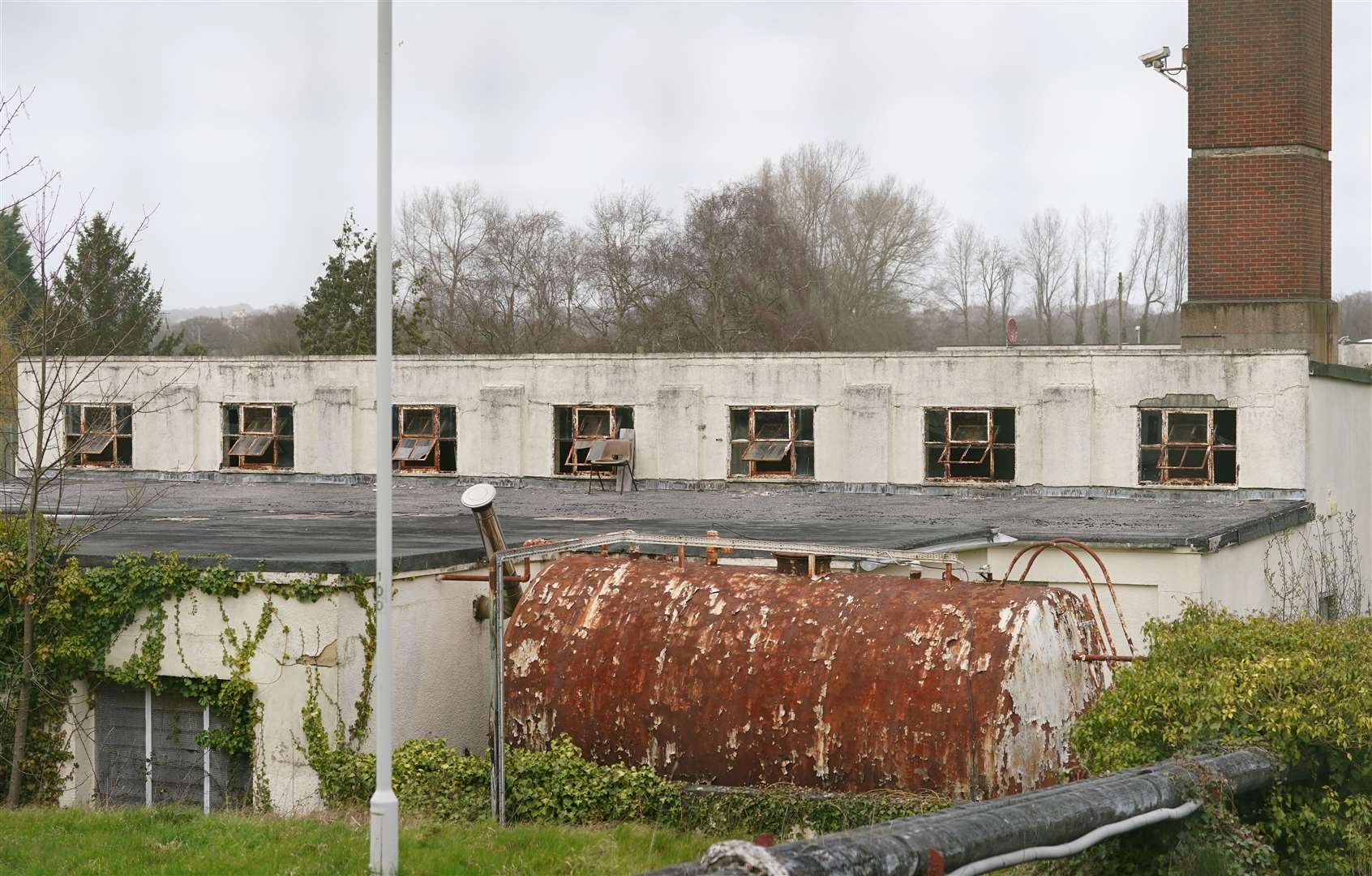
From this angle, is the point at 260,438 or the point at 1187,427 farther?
the point at 260,438

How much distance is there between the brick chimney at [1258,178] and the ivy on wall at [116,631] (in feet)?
72.5

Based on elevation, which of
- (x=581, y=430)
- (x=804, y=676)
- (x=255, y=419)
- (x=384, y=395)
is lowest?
(x=804, y=676)

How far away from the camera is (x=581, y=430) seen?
32.8 meters

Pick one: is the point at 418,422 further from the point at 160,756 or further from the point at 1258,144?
the point at 160,756

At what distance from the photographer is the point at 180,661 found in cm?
1304

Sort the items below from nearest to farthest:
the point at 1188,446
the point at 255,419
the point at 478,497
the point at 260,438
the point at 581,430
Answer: the point at 478,497
the point at 1188,446
the point at 581,430
the point at 260,438
the point at 255,419

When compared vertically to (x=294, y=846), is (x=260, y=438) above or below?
above

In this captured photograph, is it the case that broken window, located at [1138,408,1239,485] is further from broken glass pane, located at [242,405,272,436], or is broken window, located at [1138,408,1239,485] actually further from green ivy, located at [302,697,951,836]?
broken glass pane, located at [242,405,272,436]

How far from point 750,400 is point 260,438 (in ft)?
42.2

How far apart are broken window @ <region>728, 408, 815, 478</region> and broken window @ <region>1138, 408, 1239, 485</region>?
7.21 meters

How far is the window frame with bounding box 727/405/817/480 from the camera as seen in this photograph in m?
31.2

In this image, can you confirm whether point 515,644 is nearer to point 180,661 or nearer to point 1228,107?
point 180,661

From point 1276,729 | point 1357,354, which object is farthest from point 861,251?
point 1276,729

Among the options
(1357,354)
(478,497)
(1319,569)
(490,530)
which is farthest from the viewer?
(1357,354)
